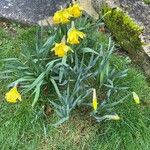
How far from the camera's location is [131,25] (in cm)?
462

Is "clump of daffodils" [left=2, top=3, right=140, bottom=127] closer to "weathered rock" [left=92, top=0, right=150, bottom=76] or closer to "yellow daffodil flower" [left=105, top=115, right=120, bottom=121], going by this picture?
"yellow daffodil flower" [left=105, top=115, right=120, bottom=121]

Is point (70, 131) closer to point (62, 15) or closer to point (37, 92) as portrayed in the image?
point (37, 92)

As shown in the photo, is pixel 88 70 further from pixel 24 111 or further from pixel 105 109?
pixel 24 111

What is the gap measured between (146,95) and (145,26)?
691mm

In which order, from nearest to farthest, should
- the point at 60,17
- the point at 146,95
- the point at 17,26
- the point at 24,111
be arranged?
the point at 60,17, the point at 24,111, the point at 146,95, the point at 17,26

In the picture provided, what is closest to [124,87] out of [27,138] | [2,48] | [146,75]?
[146,75]

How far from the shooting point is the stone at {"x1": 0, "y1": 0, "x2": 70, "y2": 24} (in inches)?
195

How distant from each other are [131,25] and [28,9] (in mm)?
1151

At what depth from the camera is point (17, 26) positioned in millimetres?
4965

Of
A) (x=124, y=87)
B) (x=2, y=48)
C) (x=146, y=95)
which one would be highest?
(x=2, y=48)

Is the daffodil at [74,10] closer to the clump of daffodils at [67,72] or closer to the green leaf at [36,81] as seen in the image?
the clump of daffodils at [67,72]

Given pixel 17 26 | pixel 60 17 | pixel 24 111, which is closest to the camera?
pixel 60 17

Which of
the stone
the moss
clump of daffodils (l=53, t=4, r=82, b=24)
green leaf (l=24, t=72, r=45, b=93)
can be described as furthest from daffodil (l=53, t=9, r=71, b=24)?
the stone

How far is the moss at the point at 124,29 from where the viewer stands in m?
4.61
